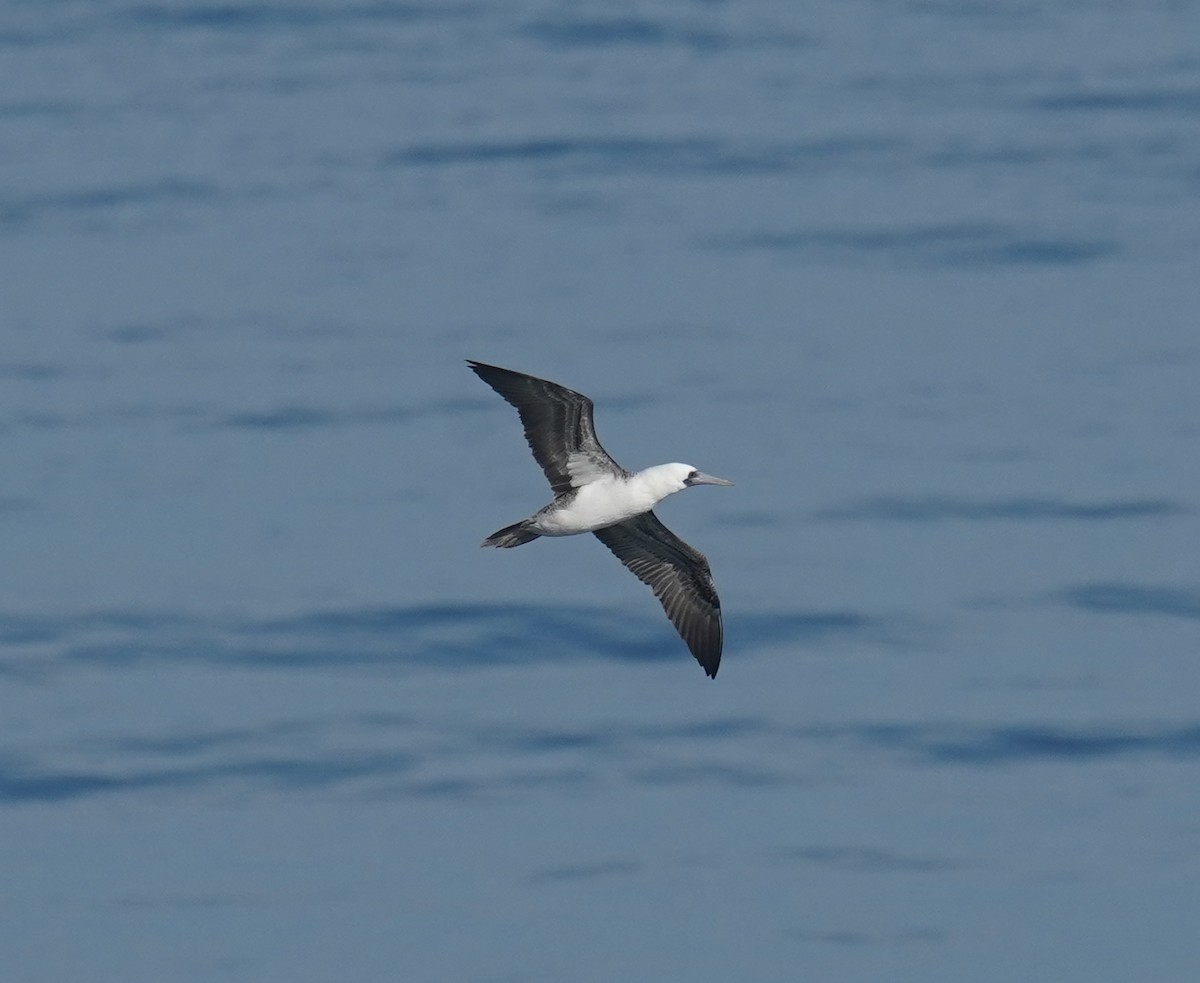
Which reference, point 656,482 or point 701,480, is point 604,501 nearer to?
point 656,482

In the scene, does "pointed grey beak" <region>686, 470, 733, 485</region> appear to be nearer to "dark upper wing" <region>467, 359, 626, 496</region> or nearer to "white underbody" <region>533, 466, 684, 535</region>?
"white underbody" <region>533, 466, 684, 535</region>

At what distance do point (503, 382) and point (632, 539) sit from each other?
2563mm

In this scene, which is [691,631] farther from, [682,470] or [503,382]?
[503,382]

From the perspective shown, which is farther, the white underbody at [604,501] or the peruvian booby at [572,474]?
the white underbody at [604,501]

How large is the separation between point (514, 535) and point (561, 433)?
0.77 metres

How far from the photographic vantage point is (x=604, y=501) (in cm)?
1574

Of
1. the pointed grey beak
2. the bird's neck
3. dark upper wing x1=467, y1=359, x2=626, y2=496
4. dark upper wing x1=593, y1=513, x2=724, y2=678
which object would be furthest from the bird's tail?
dark upper wing x1=593, y1=513, x2=724, y2=678

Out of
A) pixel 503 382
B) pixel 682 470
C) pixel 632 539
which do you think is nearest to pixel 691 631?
pixel 632 539

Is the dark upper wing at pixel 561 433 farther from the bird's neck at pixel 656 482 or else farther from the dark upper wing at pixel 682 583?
the dark upper wing at pixel 682 583

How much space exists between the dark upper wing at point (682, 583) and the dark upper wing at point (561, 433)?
1496mm

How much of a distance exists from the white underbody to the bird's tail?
0.18 feet

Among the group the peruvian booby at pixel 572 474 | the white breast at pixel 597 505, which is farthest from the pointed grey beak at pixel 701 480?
the white breast at pixel 597 505

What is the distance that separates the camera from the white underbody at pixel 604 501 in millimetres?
15703

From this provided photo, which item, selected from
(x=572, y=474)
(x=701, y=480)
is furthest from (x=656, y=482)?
(x=572, y=474)
